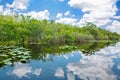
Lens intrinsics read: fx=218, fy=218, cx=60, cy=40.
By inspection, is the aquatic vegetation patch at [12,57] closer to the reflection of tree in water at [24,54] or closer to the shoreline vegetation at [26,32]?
the reflection of tree in water at [24,54]

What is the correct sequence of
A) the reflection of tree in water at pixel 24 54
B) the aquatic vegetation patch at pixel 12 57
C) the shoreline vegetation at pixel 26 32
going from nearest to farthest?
1. the aquatic vegetation patch at pixel 12 57
2. the reflection of tree in water at pixel 24 54
3. the shoreline vegetation at pixel 26 32

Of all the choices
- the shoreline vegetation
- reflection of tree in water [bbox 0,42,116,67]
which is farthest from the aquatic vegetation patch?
the shoreline vegetation

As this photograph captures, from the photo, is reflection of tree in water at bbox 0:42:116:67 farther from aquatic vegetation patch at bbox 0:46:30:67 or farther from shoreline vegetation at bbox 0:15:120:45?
shoreline vegetation at bbox 0:15:120:45

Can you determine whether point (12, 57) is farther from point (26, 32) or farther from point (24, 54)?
point (26, 32)

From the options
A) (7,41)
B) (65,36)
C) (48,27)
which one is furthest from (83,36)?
(7,41)

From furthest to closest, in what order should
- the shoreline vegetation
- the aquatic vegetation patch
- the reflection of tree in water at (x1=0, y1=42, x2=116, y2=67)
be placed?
the shoreline vegetation, the reflection of tree in water at (x1=0, y1=42, x2=116, y2=67), the aquatic vegetation patch

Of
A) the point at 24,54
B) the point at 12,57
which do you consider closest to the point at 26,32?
the point at 24,54

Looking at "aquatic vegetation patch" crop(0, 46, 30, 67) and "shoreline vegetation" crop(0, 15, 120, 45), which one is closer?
"aquatic vegetation patch" crop(0, 46, 30, 67)

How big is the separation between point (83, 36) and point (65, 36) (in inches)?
589

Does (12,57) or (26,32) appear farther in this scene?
(26,32)

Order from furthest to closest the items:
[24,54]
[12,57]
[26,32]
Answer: [26,32]
[24,54]
[12,57]

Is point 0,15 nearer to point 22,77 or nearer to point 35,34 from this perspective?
point 35,34

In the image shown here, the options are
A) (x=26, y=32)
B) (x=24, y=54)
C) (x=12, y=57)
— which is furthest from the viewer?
(x=26, y=32)

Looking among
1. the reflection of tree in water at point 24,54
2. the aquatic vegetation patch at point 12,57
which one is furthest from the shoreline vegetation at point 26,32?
the aquatic vegetation patch at point 12,57
